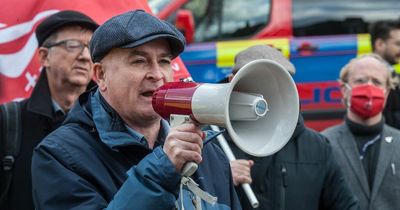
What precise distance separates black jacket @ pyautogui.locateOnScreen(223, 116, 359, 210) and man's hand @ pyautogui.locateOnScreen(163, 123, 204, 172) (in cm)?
157

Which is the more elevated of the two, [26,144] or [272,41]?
[26,144]

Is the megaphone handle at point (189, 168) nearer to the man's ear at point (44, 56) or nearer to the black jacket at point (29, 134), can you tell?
the black jacket at point (29, 134)

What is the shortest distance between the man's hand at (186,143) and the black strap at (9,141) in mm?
1554

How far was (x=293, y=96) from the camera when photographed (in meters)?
2.41

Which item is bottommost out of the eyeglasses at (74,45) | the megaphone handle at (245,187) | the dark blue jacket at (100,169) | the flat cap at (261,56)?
the megaphone handle at (245,187)

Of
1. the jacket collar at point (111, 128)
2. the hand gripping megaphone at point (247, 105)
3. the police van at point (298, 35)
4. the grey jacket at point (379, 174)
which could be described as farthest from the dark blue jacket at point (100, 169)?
the police van at point (298, 35)

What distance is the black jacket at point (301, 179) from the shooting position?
12.8 ft

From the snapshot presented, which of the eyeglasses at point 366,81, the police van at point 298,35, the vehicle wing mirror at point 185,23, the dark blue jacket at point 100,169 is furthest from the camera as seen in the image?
the police van at point 298,35

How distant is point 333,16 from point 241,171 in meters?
4.04

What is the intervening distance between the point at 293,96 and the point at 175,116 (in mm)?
362

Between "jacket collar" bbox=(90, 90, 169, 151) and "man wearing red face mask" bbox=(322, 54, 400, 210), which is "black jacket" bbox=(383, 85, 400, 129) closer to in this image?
"man wearing red face mask" bbox=(322, 54, 400, 210)

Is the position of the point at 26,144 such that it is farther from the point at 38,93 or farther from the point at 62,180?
the point at 62,180

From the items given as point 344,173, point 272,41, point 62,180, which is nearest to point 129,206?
point 62,180

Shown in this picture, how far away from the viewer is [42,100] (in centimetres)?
394
